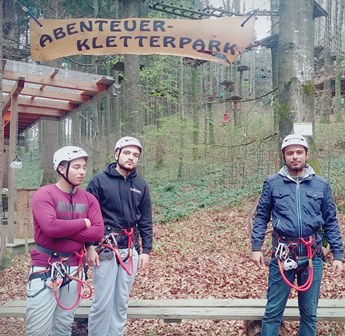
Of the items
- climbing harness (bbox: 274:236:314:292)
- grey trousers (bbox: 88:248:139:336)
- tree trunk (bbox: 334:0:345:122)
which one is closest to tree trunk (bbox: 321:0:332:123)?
tree trunk (bbox: 334:0:345:122)

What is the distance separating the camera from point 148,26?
6.11 m

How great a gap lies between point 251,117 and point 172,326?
12.2 metres

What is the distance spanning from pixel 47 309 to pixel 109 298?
58 cm

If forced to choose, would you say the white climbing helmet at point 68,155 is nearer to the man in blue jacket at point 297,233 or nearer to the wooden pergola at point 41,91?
the man in blue jacket at point 297,233

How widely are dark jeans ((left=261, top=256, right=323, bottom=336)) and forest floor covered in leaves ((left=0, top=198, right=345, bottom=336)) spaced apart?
3.36 feet

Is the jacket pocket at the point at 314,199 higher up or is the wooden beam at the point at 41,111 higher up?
the wooden beam at the point at 41,111

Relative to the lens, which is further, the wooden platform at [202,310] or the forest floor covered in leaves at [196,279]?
the forest floor covered in leaves at [196,279]

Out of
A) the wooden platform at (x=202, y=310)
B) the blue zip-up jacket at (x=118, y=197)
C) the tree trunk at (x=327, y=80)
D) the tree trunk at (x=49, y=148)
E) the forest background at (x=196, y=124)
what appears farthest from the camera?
the tree trunk at (x=327, y=80)

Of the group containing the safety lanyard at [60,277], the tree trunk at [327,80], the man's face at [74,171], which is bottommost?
the safety lanyard at [60,277]

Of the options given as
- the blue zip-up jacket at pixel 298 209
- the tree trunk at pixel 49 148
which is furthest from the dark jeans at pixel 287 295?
the tree trunk at pixel 49 148

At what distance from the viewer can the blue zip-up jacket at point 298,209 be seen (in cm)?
345

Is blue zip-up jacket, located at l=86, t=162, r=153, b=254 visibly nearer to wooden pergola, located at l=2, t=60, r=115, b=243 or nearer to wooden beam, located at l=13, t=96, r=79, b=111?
wooden pergola, located at l=2, t=60, r=115, b=243

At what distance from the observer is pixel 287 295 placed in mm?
3543

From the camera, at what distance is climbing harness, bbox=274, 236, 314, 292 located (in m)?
3.44
